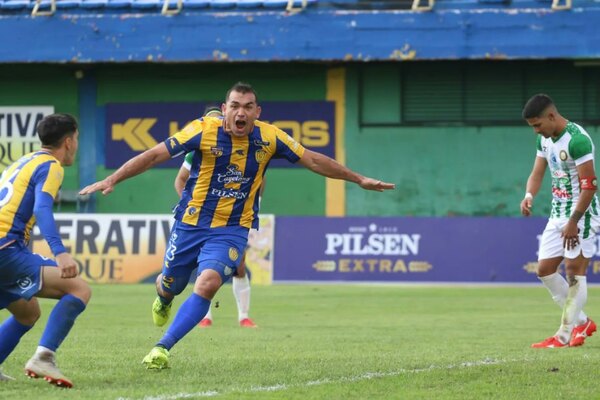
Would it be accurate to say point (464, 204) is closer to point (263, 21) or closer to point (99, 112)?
point (263, 21)

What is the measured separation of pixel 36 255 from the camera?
762 centimetres

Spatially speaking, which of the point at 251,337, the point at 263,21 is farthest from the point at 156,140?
the point at 251,337

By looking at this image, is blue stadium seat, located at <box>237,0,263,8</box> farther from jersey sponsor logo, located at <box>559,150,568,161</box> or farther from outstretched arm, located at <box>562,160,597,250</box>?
outstretched arm, located at <box>562,160,597,250</box>

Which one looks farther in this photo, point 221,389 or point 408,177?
point 408,177

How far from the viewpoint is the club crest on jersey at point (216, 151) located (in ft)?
29.8

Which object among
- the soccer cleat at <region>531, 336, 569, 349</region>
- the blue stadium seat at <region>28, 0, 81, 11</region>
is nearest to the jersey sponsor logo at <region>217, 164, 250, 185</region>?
the soccer cleat at <region>531, 336, 569, 349</region>

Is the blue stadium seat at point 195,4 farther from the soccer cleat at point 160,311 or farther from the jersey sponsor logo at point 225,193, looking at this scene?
the jersey sponsor logo at point 225,193

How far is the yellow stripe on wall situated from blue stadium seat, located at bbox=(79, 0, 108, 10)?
5.17 metres

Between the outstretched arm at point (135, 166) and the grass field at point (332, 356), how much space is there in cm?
124

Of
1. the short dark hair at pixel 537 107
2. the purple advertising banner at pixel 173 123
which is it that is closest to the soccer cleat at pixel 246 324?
the short dark hair at pixel 537 107

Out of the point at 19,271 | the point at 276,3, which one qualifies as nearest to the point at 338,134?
the point at 276,3

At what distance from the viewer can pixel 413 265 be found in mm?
22797

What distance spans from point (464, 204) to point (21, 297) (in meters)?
21.1

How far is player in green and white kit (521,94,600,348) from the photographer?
430 inches
